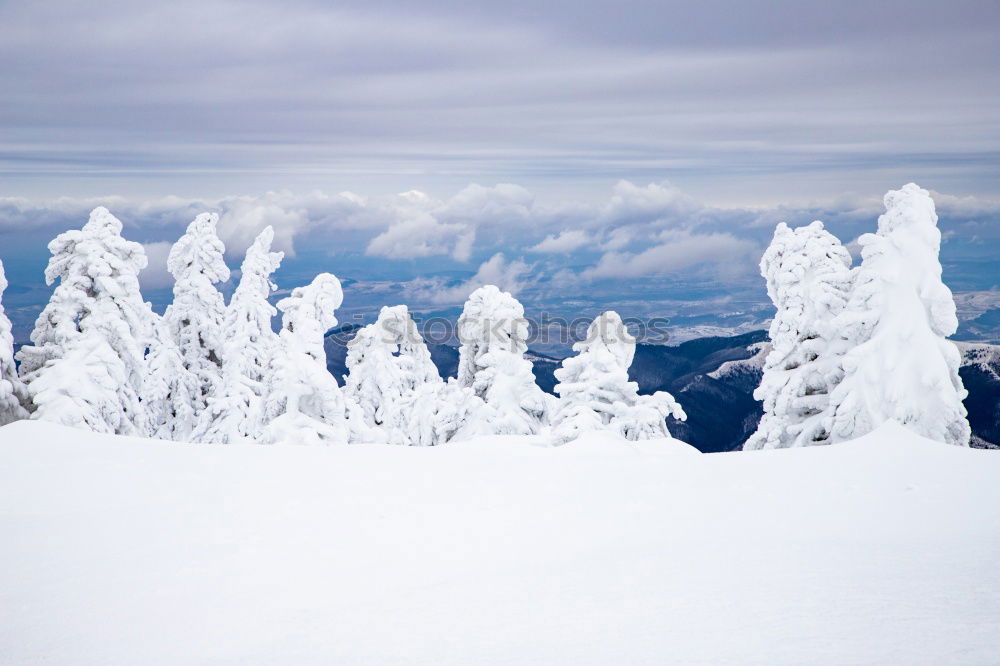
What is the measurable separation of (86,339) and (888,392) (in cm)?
2533

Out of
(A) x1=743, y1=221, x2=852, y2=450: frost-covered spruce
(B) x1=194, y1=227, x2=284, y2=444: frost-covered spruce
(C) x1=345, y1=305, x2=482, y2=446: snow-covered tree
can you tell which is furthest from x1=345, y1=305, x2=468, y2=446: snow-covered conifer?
(A) x1=743, y1=221, x2=852, y2=450: frost-covered spruce

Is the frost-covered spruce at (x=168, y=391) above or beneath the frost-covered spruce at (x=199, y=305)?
beneath

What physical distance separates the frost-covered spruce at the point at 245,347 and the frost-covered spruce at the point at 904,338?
22.1 metres

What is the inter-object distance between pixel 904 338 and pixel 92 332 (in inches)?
1008

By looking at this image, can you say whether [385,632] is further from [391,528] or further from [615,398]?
[615,398]

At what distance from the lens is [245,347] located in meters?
31.2

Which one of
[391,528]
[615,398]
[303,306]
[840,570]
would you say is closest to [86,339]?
[303,306]

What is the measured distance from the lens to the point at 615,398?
2450cm

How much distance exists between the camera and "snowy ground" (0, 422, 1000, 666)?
5715mm

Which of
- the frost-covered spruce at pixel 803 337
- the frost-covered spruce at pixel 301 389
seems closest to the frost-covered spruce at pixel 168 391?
the frost-covered spruce at pixel 301 389

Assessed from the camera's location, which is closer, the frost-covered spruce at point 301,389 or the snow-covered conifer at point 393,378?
the frost-covered spruce at point 301,389

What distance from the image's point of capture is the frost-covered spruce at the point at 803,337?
2297 cm

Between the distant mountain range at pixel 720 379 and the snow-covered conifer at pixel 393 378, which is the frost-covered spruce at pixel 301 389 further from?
the distant mountain range at pixel 720 379

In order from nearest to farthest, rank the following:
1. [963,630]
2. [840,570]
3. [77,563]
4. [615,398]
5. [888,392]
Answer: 1. [963,630]
2. [840,570]
3. [77,563]
4. [888,392]
5. [615,398]
